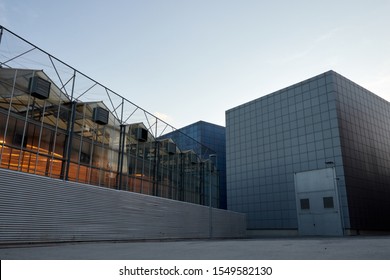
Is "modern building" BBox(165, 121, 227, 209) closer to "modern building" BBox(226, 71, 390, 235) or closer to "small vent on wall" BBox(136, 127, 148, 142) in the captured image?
"modern building" BBox(226, 71, 390, 235)

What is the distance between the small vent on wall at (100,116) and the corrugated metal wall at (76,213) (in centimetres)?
774

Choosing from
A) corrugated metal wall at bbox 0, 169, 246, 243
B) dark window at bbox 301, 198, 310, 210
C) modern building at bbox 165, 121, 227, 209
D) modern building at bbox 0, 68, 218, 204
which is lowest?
corrugated metal wall at bbox 0, 169, 246, 243

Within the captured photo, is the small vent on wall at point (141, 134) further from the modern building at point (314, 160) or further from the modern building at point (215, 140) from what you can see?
the modern building at point (215, 140)

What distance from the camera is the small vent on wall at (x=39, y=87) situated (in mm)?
25250

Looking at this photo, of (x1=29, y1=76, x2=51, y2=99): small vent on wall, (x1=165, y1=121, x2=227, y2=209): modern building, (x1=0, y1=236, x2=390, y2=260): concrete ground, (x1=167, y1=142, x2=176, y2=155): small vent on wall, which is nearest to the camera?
(x1=0, y1=236, x2=390, y2=260): concrete ground

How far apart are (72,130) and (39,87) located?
453cm

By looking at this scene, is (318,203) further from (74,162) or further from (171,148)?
(74,162)

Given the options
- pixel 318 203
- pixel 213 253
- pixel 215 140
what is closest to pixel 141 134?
pixel 213 253

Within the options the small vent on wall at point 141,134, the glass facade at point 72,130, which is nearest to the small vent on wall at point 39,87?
the glass facade at point 72,130

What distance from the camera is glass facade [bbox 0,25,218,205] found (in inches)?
953

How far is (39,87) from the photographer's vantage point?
2552 cm

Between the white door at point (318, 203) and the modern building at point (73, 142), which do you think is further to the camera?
the white door at point (318, 203)

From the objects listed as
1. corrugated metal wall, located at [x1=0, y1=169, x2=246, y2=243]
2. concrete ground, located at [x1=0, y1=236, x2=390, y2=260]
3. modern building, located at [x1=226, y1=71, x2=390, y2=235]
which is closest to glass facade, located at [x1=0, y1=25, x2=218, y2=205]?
corrugated metal wall, located at [x1=0, y1=169, x2=246, y2=243]

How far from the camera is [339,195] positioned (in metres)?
47.1
